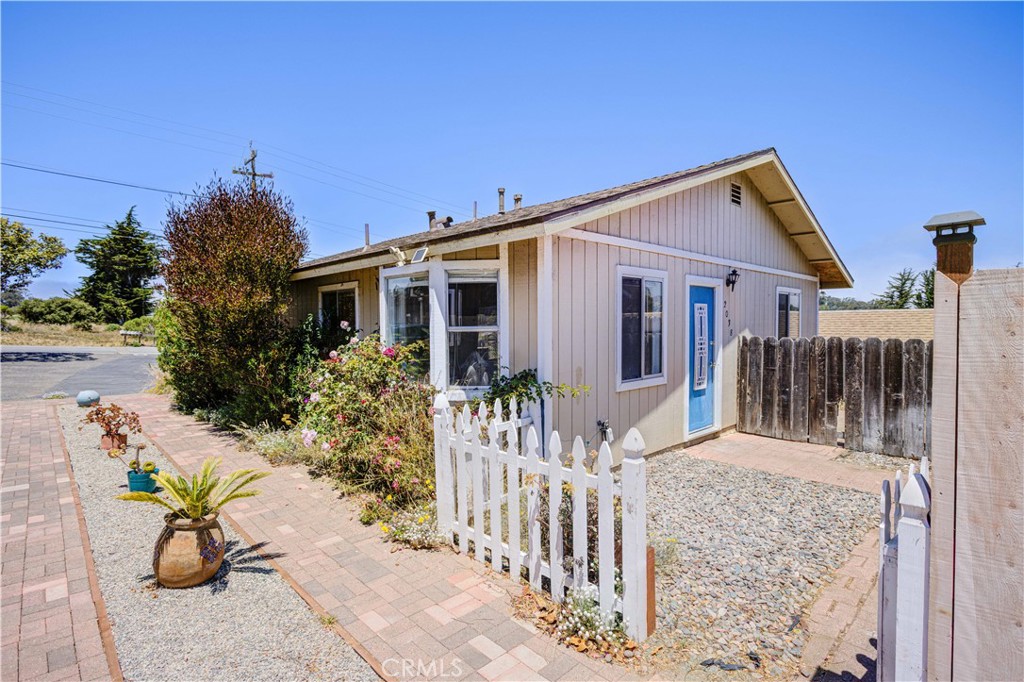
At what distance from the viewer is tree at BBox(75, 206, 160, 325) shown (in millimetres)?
37375

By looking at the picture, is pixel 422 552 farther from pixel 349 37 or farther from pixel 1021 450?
pixel 349 37

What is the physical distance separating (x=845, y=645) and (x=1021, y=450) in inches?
77.0

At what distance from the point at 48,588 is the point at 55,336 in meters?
39.4

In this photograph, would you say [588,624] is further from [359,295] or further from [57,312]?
[57,312]

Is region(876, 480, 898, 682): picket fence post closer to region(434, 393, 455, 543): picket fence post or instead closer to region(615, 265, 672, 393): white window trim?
region(434, 393, 455, 543): picket fence post

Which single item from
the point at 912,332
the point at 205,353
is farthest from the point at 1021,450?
the point at 912,332

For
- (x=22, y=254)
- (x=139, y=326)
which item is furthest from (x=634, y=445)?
(x=139, y=326)

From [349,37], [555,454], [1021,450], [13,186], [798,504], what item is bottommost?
[798,504]

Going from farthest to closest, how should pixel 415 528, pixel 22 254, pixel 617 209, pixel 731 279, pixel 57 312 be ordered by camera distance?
pixel 57 312 < pixel 22 254 < pixel 731 279 < pixel 617 209 < pixel 415 528

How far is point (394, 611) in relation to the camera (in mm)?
3080

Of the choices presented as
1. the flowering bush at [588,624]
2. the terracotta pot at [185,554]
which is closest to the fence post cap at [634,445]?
the flowering bush at [588,624]

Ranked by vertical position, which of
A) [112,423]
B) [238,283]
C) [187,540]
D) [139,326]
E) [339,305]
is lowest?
[187,540]

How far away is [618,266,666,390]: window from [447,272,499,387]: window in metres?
1.64

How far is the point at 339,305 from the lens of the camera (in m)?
9.95
